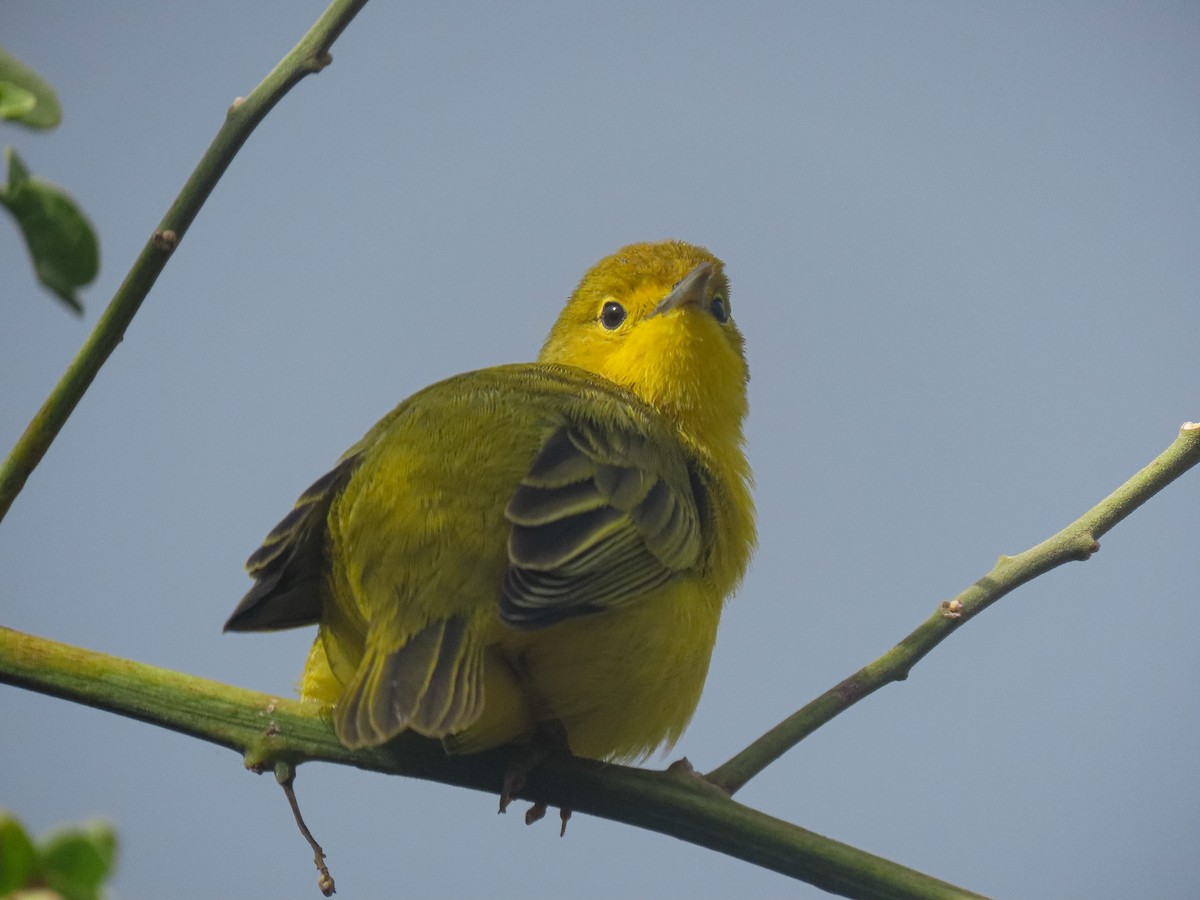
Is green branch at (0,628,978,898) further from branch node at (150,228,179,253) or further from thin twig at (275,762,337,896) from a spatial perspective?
branch node at (150,228,179,253)

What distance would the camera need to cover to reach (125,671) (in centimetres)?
267

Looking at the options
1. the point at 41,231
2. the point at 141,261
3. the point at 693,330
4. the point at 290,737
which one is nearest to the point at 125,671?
Answer: the point at 290,737

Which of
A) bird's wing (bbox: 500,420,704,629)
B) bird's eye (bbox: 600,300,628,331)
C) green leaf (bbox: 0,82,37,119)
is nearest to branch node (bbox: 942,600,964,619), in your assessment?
bird's wing (bbox: 500,420,704,629)

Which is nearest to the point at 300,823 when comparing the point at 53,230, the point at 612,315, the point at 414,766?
the point at 414,766

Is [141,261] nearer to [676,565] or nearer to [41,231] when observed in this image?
[41,231]

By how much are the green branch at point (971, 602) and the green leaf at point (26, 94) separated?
2.15m

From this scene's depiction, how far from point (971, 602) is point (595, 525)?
1064mm

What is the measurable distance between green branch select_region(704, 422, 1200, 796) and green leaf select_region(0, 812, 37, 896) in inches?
85.6

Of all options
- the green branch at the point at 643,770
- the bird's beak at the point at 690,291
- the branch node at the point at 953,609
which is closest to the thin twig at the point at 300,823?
the green branch at the point at 643,770

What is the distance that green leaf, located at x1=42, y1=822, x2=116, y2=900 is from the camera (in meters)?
0.92

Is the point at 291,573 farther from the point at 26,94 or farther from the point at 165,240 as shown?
the point at 26,94

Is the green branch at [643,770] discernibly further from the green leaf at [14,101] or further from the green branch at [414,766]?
the green leaf at [14,101]

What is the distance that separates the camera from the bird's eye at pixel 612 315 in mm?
5410

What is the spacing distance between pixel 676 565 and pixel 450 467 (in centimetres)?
76
